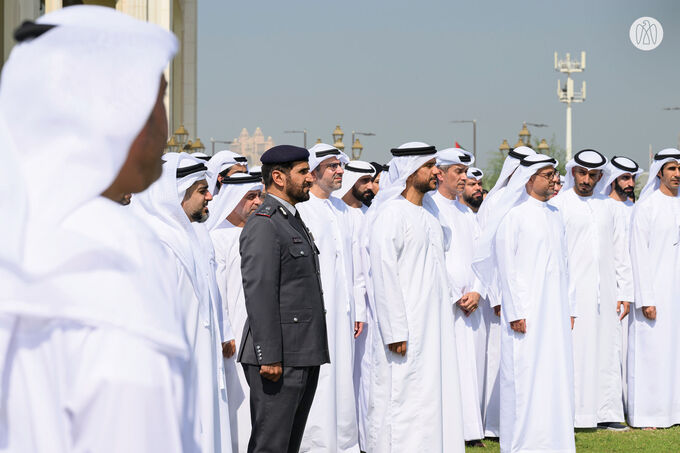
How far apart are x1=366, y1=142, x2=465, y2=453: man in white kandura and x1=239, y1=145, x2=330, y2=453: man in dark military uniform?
1.21m

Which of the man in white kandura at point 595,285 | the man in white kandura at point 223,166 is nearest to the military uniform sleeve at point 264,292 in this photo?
the man in white kandura at point 223,166

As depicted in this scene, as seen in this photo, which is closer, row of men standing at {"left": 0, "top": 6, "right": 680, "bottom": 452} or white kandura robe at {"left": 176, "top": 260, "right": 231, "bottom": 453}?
row of men standing at {"left": 0, "top": 6, "right": 680, "bottom": 452}

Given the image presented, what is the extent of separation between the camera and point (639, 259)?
9.45 meters

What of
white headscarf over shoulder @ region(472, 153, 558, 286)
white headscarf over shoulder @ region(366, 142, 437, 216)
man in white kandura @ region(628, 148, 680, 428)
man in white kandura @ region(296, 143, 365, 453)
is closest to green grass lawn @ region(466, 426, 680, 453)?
man in white kandura @ region(628, 148, 680, 428)

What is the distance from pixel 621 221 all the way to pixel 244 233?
5.19 m

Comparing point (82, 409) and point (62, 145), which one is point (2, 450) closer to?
point (82, 409)

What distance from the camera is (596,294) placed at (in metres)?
9.35

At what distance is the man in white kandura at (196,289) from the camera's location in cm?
507

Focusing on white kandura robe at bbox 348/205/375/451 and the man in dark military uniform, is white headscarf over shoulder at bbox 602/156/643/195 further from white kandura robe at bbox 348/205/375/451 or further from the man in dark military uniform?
the man in dark military uniform

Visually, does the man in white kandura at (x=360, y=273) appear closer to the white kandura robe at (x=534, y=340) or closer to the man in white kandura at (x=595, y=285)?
the white kandura robe at (x=534, y=340)

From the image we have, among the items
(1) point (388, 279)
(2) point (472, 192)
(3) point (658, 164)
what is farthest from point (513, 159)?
(2) point (472, 192)

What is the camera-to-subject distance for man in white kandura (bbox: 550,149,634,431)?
926 cm

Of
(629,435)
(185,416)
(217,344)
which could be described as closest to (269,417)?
(217,344)

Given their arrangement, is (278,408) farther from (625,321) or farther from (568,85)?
(568,85)
